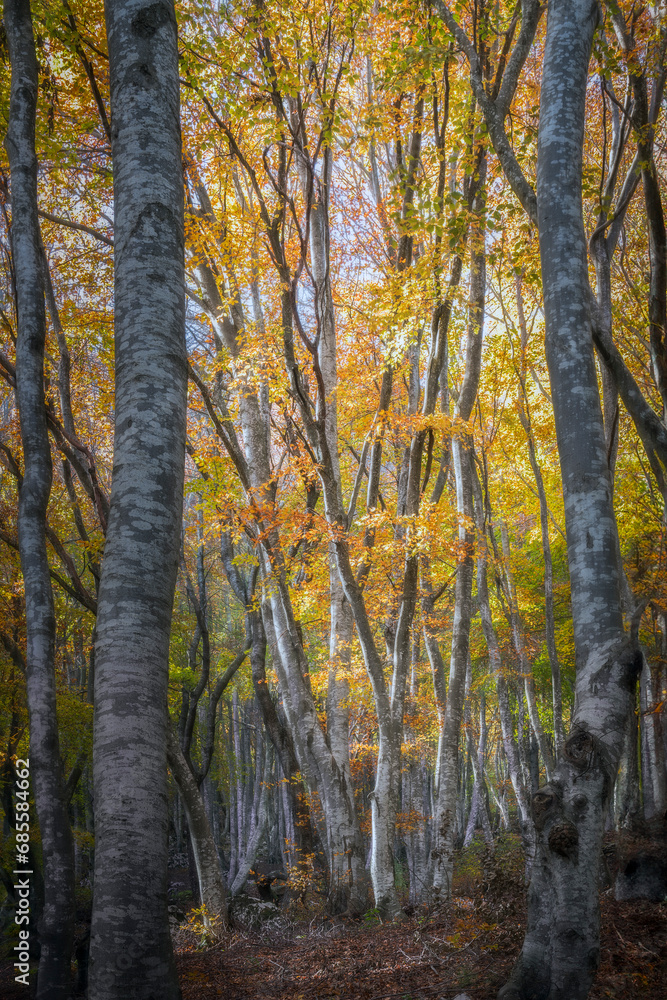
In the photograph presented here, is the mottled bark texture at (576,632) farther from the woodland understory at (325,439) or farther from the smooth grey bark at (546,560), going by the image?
the smooth grey bark at (546,560)

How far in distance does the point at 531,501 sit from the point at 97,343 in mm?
→ 11749

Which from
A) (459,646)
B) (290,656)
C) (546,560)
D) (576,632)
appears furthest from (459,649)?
(576,632)

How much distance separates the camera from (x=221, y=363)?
8805 millimetres

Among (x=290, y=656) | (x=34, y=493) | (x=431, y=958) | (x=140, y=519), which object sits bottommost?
(x=431, y=958)

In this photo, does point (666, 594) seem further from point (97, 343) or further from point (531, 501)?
point (97, 343)

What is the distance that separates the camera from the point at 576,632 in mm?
3322

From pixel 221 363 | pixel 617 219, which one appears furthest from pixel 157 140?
pixel 221 363

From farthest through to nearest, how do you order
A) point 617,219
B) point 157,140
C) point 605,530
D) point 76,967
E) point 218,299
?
point 218,299
point 76,967
point 617,219
point 605,530
point 157,140

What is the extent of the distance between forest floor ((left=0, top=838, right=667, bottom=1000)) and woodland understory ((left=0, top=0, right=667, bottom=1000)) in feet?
0.17

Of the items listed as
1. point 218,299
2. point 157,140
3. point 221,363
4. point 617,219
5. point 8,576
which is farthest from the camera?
point 8,576

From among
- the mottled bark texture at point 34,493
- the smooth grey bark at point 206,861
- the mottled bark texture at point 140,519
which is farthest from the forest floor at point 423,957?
the mottled bark texture at point 140,519

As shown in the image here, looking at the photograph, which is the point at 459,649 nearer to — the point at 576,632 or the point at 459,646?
the point at 459,646

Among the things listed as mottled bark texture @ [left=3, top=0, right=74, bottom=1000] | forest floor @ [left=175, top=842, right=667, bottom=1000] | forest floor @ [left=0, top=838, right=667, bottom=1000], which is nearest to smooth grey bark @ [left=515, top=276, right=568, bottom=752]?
forest floor @ [left=0, top=838, right=667, bottom=1000]

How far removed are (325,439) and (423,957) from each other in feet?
17.1
